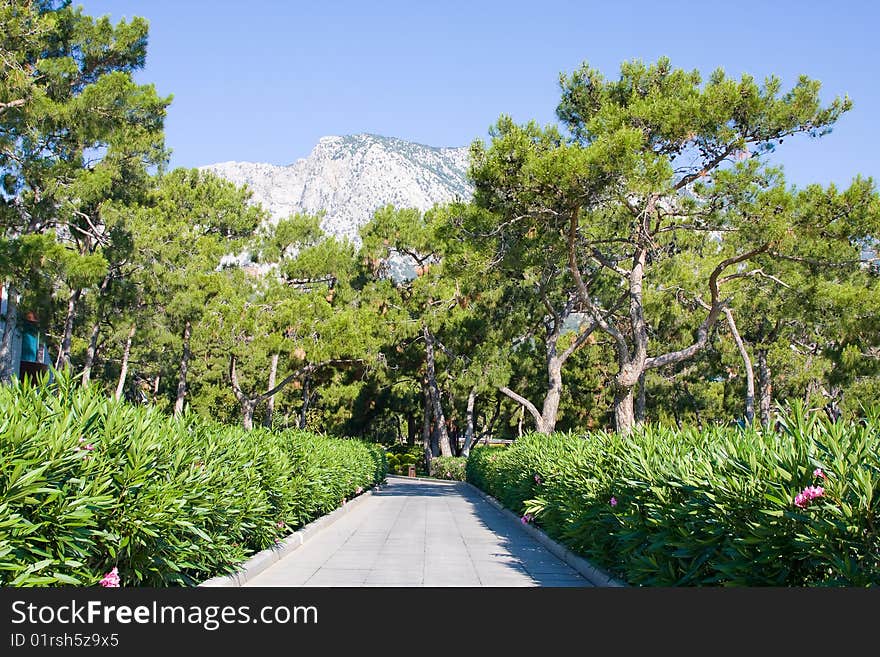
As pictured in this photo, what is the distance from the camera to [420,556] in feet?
33.0

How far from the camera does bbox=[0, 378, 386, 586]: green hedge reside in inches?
173

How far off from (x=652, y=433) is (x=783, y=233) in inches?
308

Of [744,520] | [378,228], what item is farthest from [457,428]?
[744,520]

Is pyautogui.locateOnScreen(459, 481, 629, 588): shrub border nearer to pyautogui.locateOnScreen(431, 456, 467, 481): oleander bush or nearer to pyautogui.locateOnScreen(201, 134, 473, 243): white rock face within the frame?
pyautogui.locateOnScreen(431, 456, 467, 481): oleander bush

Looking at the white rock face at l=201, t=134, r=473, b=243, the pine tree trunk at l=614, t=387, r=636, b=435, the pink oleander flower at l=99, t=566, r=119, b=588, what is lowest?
the pink oleander flower at l=99, t=566, r=119, b=588

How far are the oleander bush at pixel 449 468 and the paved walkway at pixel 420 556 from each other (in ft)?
53.9

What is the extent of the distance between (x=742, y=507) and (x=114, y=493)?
4.23 metres

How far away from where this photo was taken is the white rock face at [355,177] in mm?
139750

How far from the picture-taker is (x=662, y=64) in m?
17.3

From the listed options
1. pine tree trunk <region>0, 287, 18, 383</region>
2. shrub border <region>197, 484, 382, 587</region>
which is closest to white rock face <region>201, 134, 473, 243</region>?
pine tree trunk <region>0, 287, 18, 383</region>

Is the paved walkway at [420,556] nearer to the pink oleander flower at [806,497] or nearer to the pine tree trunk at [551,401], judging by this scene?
the pink oleander flower at [806,497]

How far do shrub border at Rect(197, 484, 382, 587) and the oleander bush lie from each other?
60.8 ft

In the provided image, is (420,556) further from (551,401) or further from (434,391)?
(434,391)

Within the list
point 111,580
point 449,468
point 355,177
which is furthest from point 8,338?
point 355,177
